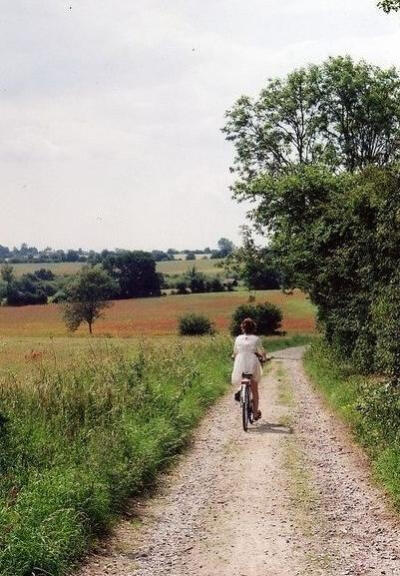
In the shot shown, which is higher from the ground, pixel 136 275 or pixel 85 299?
pixel 136 275

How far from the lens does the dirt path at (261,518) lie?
6.28m

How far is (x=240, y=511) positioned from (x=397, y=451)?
2.63m

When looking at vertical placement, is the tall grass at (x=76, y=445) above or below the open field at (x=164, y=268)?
below

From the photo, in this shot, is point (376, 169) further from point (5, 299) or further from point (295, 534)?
point (5, 299)

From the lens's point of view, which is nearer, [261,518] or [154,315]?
[261,518]

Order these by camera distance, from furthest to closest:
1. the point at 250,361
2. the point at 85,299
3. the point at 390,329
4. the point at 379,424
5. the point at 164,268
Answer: the point at 164,268 → the point at 85,299 → the point at 250,361 → the point at 390,329 → the point at 379,424

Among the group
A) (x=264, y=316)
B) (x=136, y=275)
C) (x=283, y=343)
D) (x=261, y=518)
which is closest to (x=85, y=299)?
(x=264, y=316)

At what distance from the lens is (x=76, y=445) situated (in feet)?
29.7

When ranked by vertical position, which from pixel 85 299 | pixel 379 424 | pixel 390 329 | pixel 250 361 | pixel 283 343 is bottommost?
pixel 283 343

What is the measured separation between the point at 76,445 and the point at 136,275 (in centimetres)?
9758

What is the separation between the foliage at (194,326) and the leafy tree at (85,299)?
15454 mm

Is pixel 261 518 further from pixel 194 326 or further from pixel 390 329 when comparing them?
pixel 194 326

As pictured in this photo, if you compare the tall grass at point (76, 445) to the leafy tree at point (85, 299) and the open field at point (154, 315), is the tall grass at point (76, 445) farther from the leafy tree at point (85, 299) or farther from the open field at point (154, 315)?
the leafy tree at point (85, 299)

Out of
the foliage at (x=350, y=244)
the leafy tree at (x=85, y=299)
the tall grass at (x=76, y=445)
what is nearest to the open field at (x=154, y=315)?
the leafy tree at (x=85, y=299)
